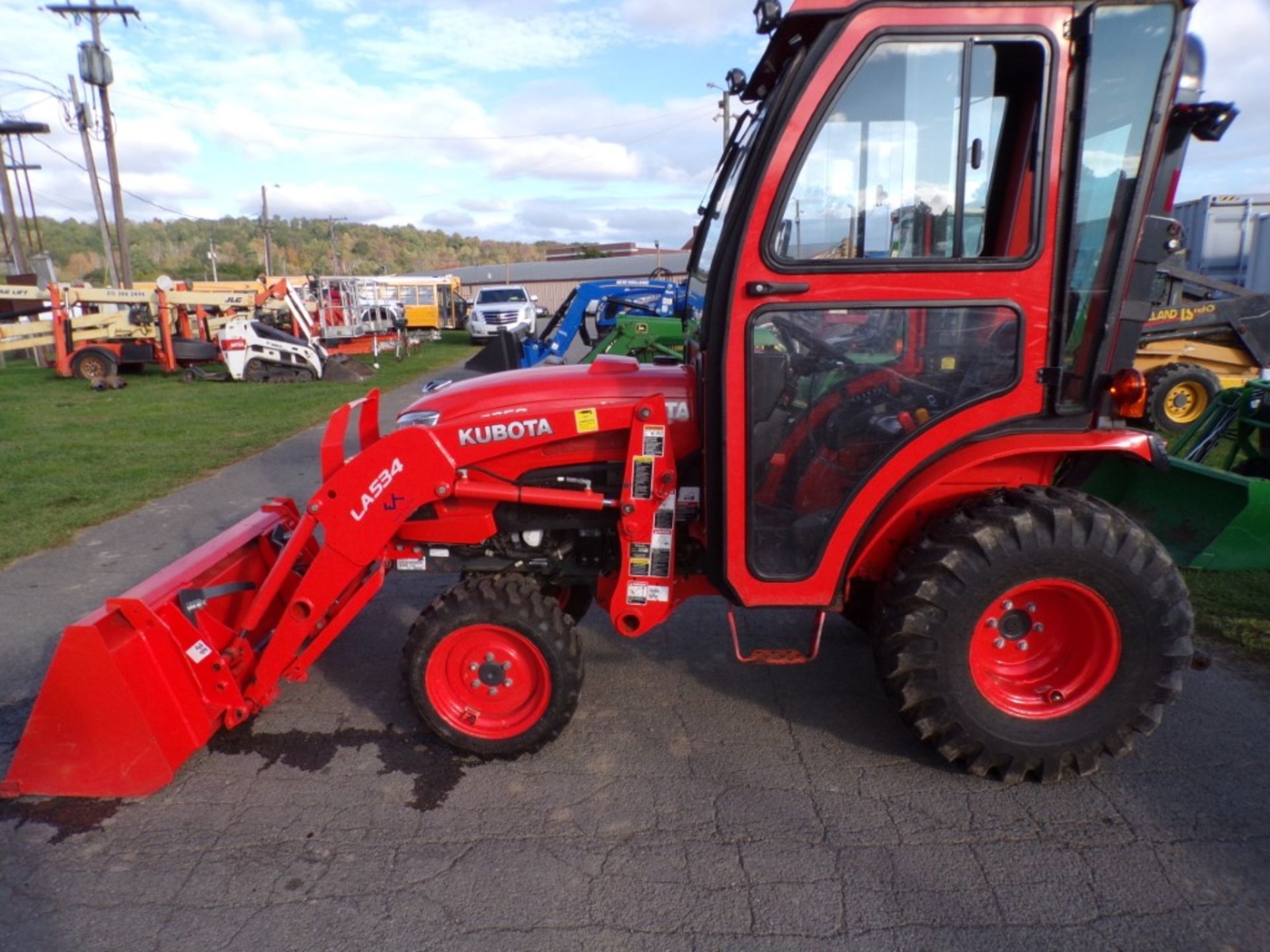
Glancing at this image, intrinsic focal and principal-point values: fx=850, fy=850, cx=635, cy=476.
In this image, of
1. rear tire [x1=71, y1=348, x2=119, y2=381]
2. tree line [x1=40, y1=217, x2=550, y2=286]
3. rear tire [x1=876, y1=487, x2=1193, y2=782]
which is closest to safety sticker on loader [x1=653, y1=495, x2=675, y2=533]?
rear tire [x1=876, y1=487, x2=1193, y2=782]

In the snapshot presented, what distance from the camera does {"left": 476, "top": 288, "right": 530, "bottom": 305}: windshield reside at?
29.7m

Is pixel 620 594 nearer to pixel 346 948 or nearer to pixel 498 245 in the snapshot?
pixel 346 948

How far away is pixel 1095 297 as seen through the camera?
9.43 feet

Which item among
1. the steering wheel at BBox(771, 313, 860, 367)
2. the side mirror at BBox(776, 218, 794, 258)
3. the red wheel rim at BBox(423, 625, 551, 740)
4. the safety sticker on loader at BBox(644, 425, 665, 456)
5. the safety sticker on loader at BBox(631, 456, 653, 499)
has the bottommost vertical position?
the red wheel rim at BBox(423, 625, 551, 740)

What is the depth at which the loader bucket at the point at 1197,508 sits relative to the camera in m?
3.66

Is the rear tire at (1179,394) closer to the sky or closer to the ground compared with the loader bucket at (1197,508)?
closer to the ground

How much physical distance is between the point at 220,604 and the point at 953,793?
2960 millimetres

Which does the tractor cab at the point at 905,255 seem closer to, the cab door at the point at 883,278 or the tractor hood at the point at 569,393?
the cab door at the point at 883,278

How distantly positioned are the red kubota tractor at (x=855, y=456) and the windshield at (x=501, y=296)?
27.1 m

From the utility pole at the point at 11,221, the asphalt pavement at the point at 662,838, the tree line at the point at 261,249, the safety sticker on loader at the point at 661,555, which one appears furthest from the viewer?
the tree line at the point at 261,249

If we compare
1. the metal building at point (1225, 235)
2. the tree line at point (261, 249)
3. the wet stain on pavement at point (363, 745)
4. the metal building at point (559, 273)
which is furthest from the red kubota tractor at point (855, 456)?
the tree line at point (261, 249)

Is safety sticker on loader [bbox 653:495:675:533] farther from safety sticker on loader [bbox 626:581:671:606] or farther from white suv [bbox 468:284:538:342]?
white suv [bbox 468:284:538:342]

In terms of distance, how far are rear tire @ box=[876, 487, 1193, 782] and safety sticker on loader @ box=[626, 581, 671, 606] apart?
81 centimetres

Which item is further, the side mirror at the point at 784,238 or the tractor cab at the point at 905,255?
the side mirror at the point at 784,238
